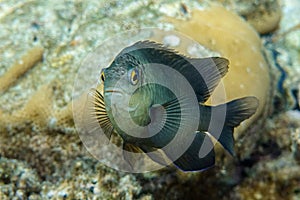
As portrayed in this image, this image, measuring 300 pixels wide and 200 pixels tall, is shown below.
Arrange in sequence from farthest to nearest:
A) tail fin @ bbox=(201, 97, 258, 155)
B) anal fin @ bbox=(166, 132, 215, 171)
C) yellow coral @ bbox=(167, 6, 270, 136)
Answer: yellow coral @ bbox=(167, 6, 270, 136) < tail fin @ bbox=(201, 97, 258, 155) < anal fin @ bbox=(166, 132, 215, 171)

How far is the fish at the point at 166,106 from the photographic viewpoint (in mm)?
1723

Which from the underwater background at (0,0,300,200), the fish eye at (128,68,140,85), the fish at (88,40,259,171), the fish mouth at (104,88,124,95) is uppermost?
the fish eye at (128,68,140,85)

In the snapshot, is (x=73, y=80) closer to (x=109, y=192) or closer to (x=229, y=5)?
(x=109, y=192)

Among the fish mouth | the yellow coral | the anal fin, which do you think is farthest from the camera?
the yellow coral

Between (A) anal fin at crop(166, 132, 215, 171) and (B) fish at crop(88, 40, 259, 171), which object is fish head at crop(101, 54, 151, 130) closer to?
(B) fish at crop(88, 40, 259, 171)

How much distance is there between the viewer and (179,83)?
1952mm

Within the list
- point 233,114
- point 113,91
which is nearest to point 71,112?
point 113,91

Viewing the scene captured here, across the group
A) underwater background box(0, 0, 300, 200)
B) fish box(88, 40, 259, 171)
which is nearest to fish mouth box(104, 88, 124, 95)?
fish box(88, 40, 259, 171)

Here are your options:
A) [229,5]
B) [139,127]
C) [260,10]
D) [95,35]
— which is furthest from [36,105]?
[260,10]

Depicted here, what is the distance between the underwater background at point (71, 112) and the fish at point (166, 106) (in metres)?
0.75

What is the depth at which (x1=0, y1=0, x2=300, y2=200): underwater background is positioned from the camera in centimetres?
265

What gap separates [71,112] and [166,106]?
128cm

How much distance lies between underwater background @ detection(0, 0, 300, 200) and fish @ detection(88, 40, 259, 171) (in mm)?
745

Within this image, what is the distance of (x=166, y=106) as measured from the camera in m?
1.79
